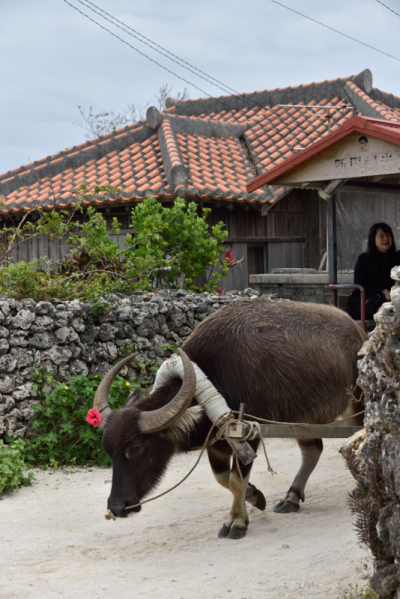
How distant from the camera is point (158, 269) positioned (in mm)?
8102

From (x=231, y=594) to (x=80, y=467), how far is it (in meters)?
2.94

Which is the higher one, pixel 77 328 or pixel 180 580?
pixel 77 328

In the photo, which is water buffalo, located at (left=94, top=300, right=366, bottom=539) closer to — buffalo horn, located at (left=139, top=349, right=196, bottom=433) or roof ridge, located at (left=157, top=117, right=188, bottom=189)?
buffalo horn, located at (left=139, top=349, right=196, bottom=433)

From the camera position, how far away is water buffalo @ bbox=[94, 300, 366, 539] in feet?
13.4

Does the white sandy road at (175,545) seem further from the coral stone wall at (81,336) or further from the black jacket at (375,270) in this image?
the black jacket at (375,270)

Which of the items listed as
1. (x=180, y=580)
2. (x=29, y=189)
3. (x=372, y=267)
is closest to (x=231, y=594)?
(x=180, y=580)

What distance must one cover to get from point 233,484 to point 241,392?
62 centimetres

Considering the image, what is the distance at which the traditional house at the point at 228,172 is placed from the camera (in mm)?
11375

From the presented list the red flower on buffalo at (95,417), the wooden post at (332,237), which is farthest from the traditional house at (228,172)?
the red flower on buffalo at (95,417)

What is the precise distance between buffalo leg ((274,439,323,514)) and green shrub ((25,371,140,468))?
1918mm

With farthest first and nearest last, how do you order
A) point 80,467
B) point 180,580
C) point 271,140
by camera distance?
point 271,140 → point 80,467 → point 180,580

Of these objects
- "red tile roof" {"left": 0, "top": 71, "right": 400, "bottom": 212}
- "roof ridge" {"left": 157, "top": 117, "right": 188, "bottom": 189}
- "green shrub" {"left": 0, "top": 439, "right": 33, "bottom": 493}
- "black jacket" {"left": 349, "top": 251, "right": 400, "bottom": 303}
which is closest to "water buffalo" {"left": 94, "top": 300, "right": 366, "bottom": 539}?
"green shrub" {"left": 0, "top": 439, "right": 33, "bottom": 493}

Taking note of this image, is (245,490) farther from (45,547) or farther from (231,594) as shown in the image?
(45,547)

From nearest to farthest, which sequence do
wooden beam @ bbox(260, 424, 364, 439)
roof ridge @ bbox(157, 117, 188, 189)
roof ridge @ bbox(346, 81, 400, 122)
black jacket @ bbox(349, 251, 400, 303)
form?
wooden beam @ bbox(260, 424, 364, 439) < black jacket @ bbox(349, 251, 400, 303) < roof ridge @ bbox(157, 117, 188, 189) < roof ridge @ bbox(346, 81, 400, 122)
